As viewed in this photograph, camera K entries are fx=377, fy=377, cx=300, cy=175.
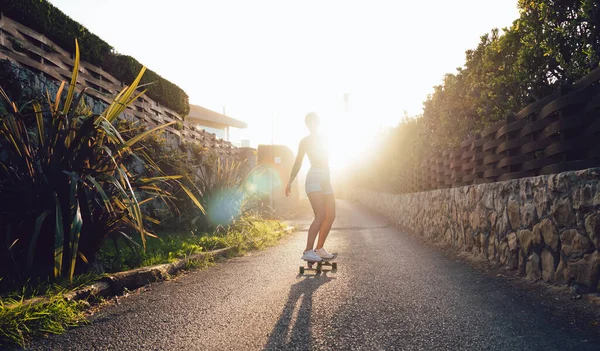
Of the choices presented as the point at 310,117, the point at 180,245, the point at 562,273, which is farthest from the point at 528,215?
the point at 180,245

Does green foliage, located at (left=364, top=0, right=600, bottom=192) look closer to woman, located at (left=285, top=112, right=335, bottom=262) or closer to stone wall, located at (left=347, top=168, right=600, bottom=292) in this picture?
stone wall, located at (left=347, top=168, right=600, bottom=292)

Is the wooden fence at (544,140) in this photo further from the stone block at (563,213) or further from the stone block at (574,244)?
the stone block at (574,244)

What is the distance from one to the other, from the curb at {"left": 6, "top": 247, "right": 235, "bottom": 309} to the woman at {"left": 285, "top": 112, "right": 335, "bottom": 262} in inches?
66.1

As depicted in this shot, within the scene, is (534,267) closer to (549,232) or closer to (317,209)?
(549,232)

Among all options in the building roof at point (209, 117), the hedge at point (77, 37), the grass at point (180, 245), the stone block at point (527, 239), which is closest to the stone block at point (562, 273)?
the stone block at point (527, 239)

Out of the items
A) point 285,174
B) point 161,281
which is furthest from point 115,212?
point 285,174

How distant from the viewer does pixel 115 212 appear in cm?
389

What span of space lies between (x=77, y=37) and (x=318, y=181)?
559cm

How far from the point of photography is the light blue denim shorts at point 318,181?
5.02 m

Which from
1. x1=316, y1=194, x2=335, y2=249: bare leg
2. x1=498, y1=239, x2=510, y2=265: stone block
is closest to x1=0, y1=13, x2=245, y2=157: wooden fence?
x1=316, y1=194, x2=335, y2=249: bare leg

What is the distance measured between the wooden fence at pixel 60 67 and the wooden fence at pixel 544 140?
15.6ft

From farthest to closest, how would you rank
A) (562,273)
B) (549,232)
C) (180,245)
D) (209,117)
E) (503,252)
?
(209,117)
(180,245)
(503,252)
(549,232)
(562,273)

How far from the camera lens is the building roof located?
2417 centimetres

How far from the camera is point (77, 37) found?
23.3 ft
